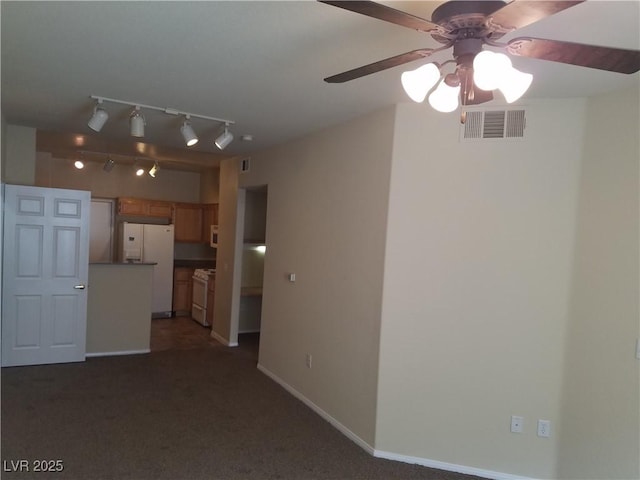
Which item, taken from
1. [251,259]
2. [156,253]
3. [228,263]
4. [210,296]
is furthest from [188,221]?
[228,263]

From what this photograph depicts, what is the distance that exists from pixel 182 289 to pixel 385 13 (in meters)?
7.00

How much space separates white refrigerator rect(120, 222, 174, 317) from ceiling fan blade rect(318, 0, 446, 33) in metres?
6.29

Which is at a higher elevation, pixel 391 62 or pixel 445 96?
pixel 391 62

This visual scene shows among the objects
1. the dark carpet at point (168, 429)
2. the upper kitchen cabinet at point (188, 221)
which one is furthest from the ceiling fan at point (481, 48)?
the upper kitchen cabinet at point (188, 221)

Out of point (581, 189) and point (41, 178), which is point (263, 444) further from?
point (41, 178)

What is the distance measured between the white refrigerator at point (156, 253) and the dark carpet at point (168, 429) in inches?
99.6

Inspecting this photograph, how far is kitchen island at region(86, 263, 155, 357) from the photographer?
5102 millimetres

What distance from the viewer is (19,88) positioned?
3113 mm

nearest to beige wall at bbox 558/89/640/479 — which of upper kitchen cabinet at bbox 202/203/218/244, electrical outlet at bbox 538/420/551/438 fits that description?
electrical outlet at bbox 538/420/551/438

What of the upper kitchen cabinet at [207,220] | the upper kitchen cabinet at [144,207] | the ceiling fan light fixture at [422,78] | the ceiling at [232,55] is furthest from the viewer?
the upper kitchen cabinet at [207,220]

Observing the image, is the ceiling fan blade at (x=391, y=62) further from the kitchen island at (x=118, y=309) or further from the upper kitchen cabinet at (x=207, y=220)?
the upper kitchen cabinet at (x=207, y=220)

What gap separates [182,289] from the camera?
762cm

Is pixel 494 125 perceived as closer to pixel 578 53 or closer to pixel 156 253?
pixel 578 53

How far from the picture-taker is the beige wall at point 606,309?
2512mm
